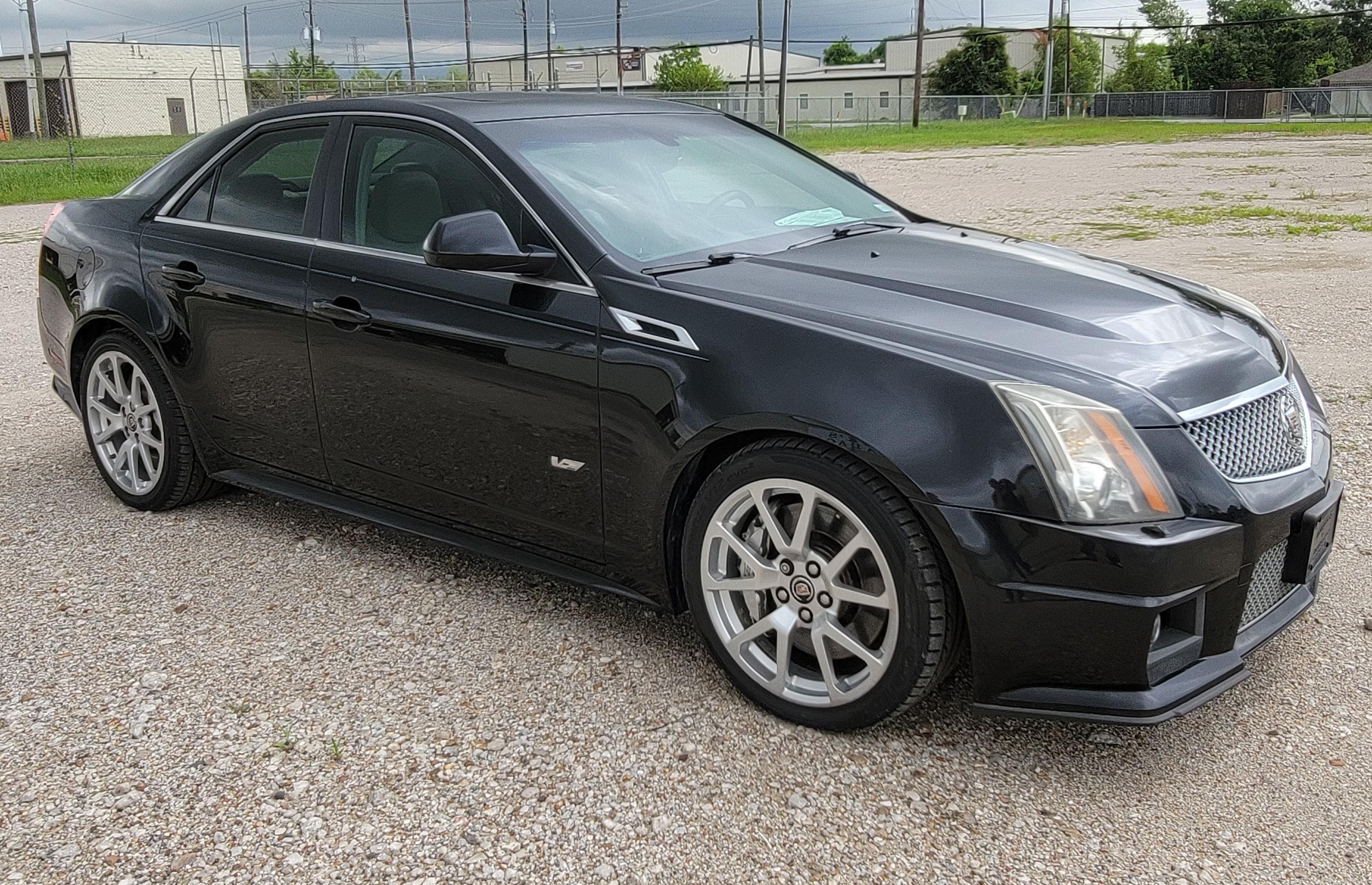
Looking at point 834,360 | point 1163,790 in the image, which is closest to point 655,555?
point 834,360

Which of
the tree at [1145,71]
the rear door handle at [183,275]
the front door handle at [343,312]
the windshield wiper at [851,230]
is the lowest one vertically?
the front door handle at [343,312]

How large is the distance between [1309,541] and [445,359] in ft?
7.88

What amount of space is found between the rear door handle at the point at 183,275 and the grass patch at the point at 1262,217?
37.3ft

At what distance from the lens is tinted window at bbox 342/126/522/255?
375cm

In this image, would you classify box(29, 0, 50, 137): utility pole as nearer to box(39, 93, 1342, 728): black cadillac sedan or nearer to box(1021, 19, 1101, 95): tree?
box(39, 93, 1342, 728): black cadillac sedan

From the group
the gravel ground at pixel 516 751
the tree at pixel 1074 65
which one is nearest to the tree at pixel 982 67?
the tree at pixel 1074 65

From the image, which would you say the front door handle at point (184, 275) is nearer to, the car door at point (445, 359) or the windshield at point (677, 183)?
the car door at point (445, 359)

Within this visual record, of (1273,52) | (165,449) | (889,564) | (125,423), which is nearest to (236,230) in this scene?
(165,449)

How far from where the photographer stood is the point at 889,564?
2.85m

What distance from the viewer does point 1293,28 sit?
269ft

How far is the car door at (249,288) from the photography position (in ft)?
13.4

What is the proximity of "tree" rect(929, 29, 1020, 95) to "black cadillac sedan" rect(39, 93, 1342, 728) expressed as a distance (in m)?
83.4

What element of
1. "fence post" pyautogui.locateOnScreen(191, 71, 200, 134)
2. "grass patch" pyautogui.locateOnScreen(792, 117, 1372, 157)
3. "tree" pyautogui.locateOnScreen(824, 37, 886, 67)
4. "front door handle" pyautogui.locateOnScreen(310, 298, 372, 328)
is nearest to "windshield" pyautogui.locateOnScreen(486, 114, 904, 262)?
"front door handle" pyautogui.locateOnScreen(310, 298, 372, 328)

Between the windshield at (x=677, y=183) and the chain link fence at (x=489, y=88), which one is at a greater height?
the chain link fence at (x=489, y=88)
